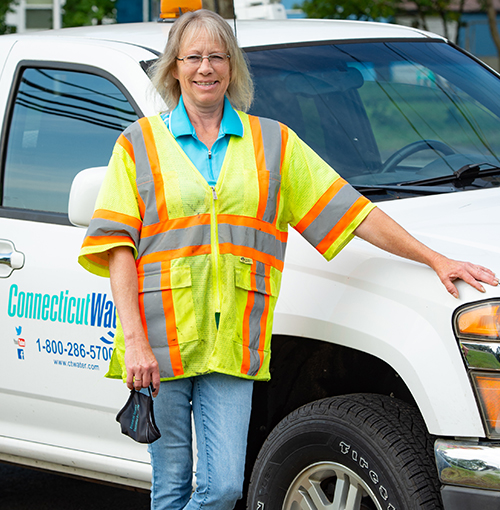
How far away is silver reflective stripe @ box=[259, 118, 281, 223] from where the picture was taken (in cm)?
249

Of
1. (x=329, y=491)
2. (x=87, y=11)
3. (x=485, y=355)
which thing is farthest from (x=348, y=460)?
(x=87, y=11)

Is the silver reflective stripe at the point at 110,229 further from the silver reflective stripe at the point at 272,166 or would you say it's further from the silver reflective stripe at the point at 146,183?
the silver reflective stripe at the point at 272,166

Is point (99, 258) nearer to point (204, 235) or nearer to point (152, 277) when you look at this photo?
point (152, 277)

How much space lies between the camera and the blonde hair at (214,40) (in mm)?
2488

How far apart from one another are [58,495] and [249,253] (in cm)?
240

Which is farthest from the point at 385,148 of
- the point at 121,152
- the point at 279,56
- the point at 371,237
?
the point at 121,152

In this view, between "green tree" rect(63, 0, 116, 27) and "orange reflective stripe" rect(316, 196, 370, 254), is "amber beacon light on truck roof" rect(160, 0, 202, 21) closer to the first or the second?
"orange reflective stripe" rect(316, 196, 370, 254)

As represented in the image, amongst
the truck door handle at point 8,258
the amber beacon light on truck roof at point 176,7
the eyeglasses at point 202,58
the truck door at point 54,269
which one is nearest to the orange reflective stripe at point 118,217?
the eyeglasses at point 202,58

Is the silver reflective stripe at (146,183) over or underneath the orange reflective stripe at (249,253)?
over

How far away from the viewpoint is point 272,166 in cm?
249

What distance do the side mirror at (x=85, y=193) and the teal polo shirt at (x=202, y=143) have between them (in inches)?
12.0

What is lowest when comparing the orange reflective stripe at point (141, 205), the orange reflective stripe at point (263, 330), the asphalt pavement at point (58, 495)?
the asphalt pavement at point (58, 495)

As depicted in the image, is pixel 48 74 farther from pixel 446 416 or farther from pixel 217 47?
pixel 446 416

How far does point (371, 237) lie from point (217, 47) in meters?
0.66
